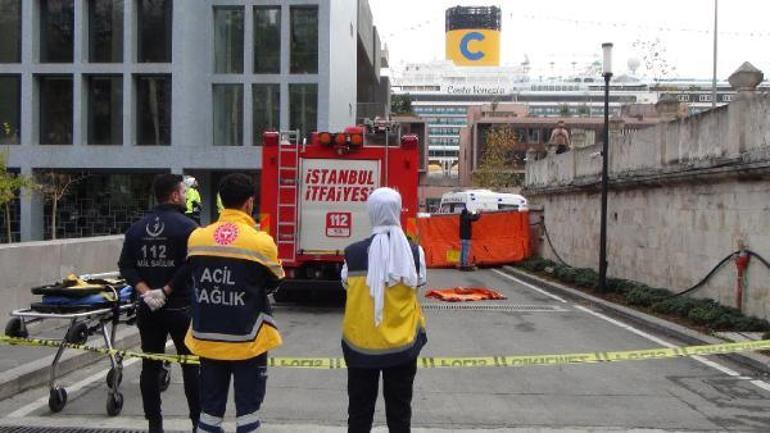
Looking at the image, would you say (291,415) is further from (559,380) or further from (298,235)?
(298,235)

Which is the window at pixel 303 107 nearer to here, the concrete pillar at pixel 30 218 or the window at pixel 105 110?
the window at pixel 105 110

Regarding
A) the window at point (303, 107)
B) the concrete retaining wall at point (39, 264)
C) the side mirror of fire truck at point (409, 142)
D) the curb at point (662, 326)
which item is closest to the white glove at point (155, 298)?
the concrete retaining wall at point (39, 264)

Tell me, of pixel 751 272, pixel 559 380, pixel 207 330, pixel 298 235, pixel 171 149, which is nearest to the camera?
pixel 207 330

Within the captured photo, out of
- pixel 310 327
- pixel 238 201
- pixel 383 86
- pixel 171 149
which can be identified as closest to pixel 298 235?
pixel 310 327

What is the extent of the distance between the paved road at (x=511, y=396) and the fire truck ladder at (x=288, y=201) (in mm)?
2312

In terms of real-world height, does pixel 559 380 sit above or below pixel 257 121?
below

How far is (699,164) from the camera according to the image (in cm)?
1295

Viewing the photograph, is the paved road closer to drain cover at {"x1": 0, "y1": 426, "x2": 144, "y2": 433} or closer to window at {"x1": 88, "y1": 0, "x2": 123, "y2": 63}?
drain cover at {"x1": 0, "y1": 426, "x2": 144, "y2": 433}

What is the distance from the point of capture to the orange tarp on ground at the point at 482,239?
2436cm

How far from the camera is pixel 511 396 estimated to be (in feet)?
24.0

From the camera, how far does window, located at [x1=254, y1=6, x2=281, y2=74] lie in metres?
34.8

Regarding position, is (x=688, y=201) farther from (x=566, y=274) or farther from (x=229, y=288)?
(x=229, y=288)

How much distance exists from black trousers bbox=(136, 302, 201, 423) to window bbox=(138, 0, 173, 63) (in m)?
30.6

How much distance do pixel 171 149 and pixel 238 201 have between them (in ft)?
100
